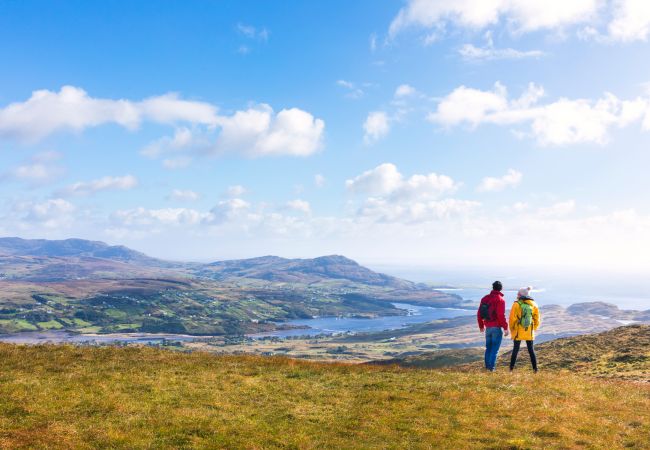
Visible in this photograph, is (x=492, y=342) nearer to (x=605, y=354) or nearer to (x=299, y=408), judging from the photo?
(x=299, y=408)

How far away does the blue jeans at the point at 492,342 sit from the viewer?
82.2 ft

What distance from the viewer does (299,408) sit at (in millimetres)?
18422

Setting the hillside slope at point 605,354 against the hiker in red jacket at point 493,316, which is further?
the hillside slope at point 605,354

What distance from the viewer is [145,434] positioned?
14.9m

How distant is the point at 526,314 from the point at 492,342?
2528mm

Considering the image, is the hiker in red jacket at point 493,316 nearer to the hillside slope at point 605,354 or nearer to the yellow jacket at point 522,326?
the yellow jacket at point 522,326

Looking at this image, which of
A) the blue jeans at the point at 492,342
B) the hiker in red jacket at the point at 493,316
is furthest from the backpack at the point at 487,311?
the blue jeans at the point at 492,342

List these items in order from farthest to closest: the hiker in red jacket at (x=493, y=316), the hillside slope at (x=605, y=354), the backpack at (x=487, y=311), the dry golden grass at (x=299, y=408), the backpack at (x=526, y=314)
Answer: the hillside slope at (x=605, y=354) < the backpack at (x=487, y=311) < the hiker in red jacket at (x=493, y=316) < the backpack at (x=526, y=314) < the dry golden grass at (x=299, y=408)

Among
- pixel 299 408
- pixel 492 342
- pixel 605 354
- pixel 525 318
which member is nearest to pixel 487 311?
pixel 492 342

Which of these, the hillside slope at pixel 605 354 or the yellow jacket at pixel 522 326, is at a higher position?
the yellow jacket at pixel 522 326

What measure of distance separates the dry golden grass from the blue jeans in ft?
5.71

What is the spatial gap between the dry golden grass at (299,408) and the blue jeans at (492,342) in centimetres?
174

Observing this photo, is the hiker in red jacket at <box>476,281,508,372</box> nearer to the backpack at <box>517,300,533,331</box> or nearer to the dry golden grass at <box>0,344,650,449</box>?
the backpack at <box>517,300,533,331</box>

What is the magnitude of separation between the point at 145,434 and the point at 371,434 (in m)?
7.73
